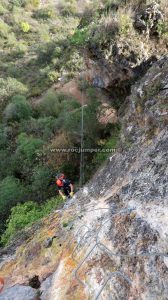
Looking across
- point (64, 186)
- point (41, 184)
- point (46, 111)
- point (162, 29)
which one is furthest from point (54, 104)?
point (64, 186)

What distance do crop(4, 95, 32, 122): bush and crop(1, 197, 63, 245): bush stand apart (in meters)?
10.4

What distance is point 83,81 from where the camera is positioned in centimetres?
2159

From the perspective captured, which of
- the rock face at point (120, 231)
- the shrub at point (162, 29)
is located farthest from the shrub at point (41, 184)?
the shrub at point (162, 29)

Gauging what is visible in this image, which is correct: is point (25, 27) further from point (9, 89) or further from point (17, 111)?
point (17, 111)

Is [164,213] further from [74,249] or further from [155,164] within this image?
[74,249]

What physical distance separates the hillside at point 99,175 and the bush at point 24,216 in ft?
0.16

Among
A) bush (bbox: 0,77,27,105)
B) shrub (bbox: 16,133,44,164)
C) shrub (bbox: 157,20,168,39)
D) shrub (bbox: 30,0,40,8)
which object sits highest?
shrub (bbox: 30,0,40,8)

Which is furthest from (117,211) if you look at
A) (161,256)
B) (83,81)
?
(83,81)

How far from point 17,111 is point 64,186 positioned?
1273 centimetres

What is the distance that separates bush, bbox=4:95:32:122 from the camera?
70.5 feet

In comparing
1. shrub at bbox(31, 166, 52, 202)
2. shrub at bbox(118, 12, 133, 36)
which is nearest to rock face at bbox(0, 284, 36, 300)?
shrub at bbox(31, 166, 52, 202)

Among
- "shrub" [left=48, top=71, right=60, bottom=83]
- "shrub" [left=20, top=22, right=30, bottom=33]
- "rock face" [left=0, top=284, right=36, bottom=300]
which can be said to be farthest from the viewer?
"shrub" [left=20, top=22, right=30, bottom=33]

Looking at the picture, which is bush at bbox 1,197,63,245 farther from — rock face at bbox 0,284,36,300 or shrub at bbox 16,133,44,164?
rock face at bbox 0,284,36,300

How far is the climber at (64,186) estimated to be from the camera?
32.1 ft
